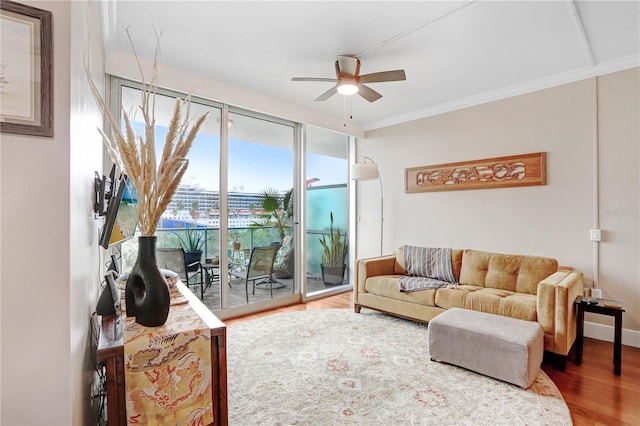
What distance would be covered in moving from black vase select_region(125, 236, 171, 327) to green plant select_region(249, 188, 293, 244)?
272 cm

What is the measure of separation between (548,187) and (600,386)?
1978 millimetres

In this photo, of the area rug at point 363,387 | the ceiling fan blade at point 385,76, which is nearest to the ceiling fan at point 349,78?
the ceiling fan blade at point 385,76

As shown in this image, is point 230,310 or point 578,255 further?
point 230,310

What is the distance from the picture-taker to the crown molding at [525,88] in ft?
9.63

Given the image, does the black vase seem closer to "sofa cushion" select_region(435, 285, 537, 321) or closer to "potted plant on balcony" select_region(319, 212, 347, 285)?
"sofa cushion" select_region(435, 285, 537, 321)

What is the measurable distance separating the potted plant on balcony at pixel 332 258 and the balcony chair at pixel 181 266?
2043mm

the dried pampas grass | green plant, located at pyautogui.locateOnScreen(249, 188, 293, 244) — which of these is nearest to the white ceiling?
green plant, located at pyautogui.locateOnScreen(249, 188, 293, 244)

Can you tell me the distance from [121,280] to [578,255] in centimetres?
410

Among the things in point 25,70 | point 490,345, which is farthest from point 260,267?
point 25,70

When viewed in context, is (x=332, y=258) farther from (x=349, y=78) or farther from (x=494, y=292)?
(x=349, y=78)

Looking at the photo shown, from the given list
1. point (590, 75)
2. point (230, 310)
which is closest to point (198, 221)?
point (230, 310)

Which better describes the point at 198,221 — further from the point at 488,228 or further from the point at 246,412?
the point at 488,228

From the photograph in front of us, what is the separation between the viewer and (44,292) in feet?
2.63

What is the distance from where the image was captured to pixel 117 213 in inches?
59.9
